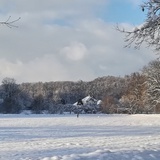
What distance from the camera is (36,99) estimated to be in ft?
388

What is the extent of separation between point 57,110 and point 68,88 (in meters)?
41.9

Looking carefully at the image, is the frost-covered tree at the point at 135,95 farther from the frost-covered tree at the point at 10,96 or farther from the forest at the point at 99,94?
the frost-covered tree at the point at 10,96

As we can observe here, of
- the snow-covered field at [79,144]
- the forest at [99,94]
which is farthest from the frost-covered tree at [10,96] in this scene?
the snow-covered field at [79,144]

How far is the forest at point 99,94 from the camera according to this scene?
Answer: 61.9 m

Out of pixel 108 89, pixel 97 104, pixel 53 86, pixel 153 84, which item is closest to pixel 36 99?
pixel 97 104

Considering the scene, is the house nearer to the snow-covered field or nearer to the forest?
the forest

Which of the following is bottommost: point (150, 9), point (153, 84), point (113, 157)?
point (113, 157)

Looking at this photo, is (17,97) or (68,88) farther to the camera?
(68,88)

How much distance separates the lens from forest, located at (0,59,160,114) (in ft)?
203

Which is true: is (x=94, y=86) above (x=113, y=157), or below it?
above

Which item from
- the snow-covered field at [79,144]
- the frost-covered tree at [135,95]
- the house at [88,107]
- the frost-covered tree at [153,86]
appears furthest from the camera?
the house at [88,107]

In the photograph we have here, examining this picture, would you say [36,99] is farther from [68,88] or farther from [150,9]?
[150,9]

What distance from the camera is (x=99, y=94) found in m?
145

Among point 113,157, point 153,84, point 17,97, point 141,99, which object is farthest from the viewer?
point 17,97
